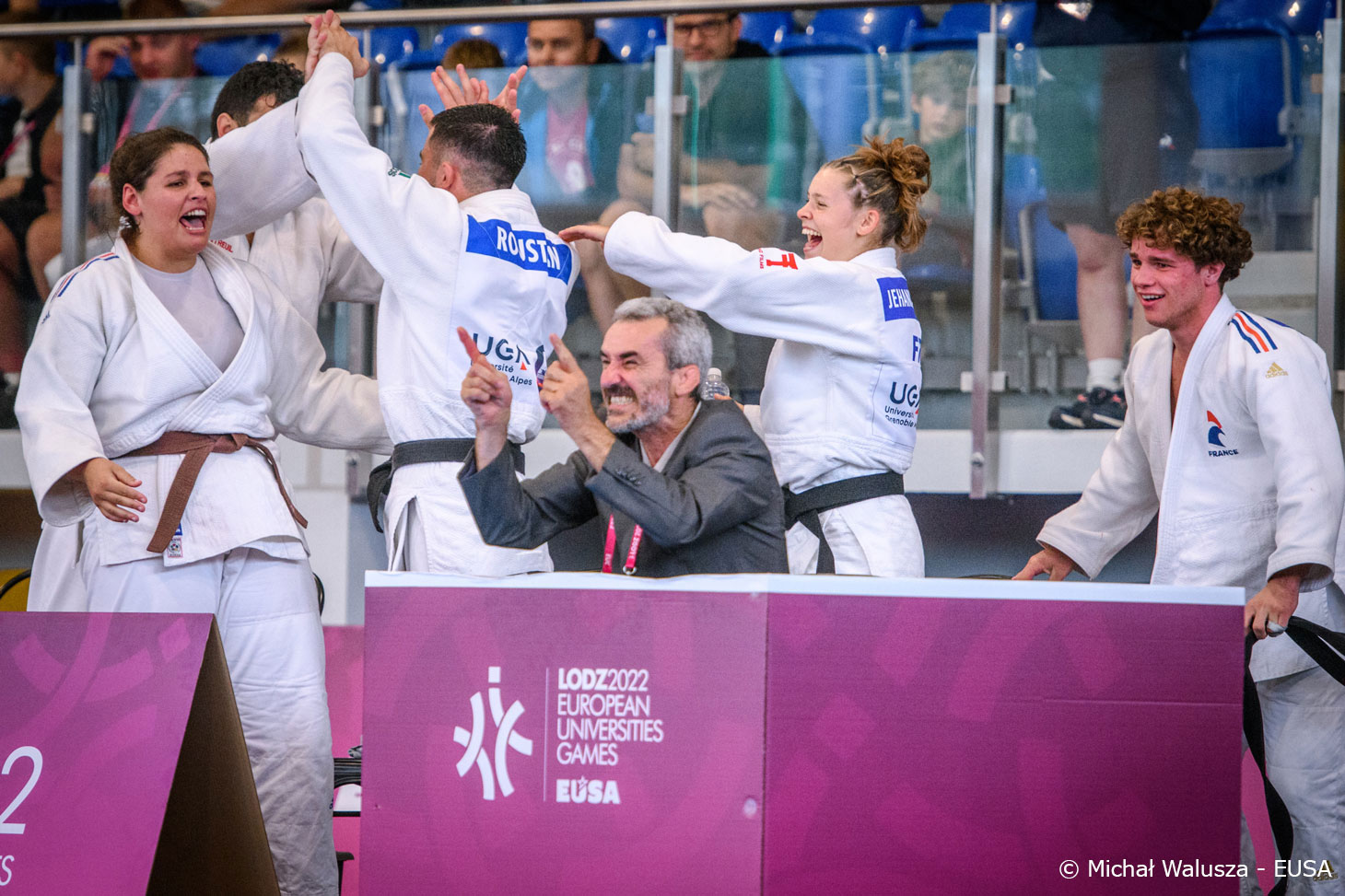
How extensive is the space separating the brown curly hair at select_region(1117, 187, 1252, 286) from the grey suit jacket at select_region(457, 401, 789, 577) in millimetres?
1157

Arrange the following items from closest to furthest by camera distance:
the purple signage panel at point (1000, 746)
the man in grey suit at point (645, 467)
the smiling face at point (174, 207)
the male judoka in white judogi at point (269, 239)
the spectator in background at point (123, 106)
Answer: the purple signage panel at point (1000, 746), the man in grey suit at point (645, 467), the smiling face at point (174, 207), the male judoka in white judogi at point (269, 239), the spectator in background at point (123, 106)

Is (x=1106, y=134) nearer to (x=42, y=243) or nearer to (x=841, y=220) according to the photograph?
(x=841, y=220)

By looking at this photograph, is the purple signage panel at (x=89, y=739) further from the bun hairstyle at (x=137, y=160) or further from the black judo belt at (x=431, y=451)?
the bun hairstyle at (x=137, y=160)

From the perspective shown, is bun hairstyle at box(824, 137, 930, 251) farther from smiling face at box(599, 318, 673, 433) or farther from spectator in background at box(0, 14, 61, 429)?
spectator in background at box(0, 14, 61, 429)

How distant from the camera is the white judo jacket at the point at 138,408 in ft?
9.87

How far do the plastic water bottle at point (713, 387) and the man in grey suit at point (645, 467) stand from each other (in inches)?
2.4

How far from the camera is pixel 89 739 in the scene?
2318mm

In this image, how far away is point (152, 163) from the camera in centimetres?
315

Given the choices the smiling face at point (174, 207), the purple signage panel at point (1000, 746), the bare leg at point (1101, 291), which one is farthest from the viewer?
the bare leg at point (1101, 291)

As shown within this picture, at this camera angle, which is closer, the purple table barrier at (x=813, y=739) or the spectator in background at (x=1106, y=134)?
the purple table barrier at (x=813, y=739)

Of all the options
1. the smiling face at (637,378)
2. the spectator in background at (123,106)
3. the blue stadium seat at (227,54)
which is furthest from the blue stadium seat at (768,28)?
the smiling face at (637,378)

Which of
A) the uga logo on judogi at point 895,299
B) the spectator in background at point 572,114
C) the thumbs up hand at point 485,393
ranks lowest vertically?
the thumbs up hand at point 485,393

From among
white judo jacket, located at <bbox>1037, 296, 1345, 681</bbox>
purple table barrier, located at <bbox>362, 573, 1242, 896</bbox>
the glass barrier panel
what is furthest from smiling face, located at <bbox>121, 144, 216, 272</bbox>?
the glass barrier panel

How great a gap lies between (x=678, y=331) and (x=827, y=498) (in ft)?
1.77
